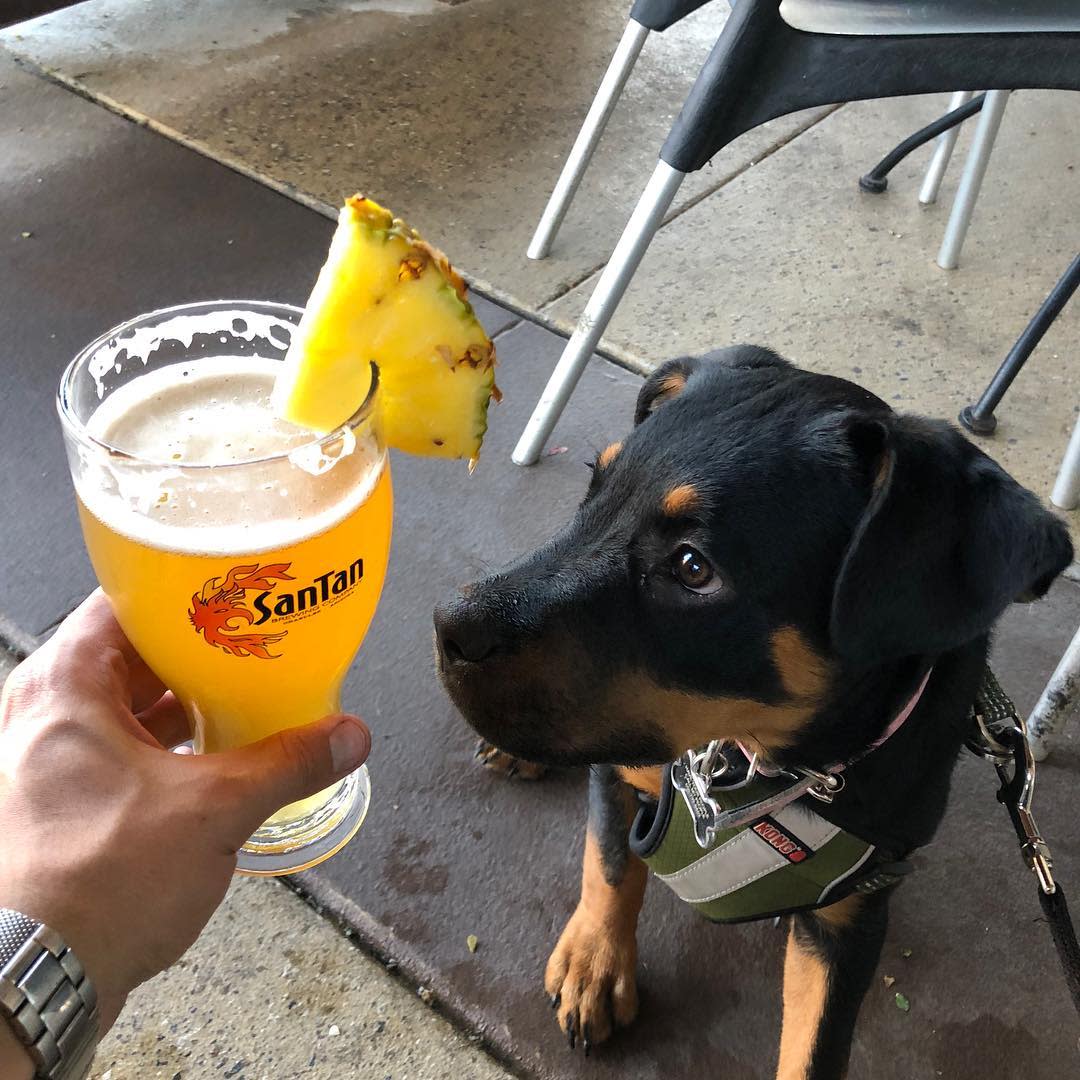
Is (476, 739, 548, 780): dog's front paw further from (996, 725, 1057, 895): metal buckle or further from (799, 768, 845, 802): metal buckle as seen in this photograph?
(996, 725, 1057, 895): metal buckle

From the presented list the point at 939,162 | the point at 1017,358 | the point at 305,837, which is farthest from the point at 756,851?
the point at 939,162

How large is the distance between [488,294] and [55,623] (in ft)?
6.34

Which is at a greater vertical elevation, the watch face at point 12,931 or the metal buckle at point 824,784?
the watch face at point 12,931

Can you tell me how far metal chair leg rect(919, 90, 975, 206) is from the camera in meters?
4.41

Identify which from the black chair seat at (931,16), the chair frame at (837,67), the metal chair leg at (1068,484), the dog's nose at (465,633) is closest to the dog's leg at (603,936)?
the dog's nose at (465,633)

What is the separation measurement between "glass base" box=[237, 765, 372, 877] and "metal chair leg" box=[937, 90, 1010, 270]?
3124 mm

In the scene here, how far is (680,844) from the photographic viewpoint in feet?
6.58

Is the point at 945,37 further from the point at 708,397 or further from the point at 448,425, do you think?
the point at 448,425

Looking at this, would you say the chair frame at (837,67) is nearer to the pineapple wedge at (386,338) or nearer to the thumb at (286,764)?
the pineapple wedge at (386,338)

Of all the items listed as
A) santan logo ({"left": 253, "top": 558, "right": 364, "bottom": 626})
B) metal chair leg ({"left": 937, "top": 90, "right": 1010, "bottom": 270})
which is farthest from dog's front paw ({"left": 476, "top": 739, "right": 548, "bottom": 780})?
metal chair leg ({"left": 937, "top": 90, "right": 1010, "bottom": 270})

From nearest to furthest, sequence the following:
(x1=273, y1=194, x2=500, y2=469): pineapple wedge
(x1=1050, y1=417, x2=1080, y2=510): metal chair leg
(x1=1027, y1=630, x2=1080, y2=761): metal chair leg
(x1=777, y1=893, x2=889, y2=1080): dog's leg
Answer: (x1=273, y1=194, x2=500, y2=469): pineapple wedge
(x1=777, y1=893, x2=889, y2=1080): dog's leg
(x1=1027, y1=630, x2=1080, y2=761): metal chair leg
(x1=1050, y1=417, x2=1080, y2=510): metal chair leg

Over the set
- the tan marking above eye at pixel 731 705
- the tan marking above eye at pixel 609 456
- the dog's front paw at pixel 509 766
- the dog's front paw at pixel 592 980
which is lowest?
the dog's front paw at pixel 509 766

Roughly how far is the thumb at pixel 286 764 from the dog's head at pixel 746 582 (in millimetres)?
306

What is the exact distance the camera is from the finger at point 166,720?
1.79m
